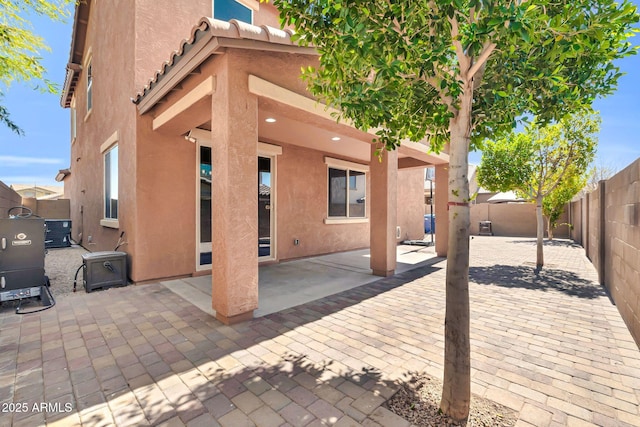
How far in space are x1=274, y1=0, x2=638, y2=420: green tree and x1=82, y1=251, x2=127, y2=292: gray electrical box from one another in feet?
16.1

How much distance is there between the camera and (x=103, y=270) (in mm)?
5289

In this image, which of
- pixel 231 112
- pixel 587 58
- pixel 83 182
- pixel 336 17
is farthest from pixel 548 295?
pixel 83 182

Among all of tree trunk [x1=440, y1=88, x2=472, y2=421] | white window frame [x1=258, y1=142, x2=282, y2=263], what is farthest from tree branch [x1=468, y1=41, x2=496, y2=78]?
white window frame [x1=258, y1=142, x2=282, y2=263]

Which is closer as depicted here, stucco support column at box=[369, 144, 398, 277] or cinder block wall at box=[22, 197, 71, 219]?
stucco support column at box=[369, 144, 398, 277]

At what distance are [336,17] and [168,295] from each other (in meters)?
4.79

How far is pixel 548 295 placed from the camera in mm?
5164

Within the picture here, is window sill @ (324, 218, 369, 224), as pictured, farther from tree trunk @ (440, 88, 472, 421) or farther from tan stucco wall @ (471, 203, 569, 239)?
tan stucco wall @ (471, 203, 569, 239)

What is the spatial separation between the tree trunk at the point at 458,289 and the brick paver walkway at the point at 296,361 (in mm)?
453

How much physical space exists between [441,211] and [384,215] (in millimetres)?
3713

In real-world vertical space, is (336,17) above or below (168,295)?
above

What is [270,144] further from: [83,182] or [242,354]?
[83,182]

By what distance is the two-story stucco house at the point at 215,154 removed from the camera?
12.3 ft

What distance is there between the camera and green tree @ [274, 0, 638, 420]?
1.89m

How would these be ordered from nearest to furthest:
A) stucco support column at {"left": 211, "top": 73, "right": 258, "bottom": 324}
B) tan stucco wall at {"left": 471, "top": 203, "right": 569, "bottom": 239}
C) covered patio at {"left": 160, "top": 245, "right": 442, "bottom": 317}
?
stucco support column at {"left": 211, "top": 73, "right": 258, "bottom": 324} < covered patio at {"left": 160, "top": 245, "right": 442, "bottom": 317} < tan stucco wall at {"left": 471, "top": 203, "right": 569, "bottom": 239}
